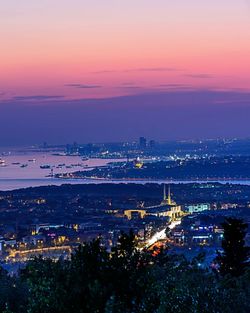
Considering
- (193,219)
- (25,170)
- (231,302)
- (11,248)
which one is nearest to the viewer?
(231,302)

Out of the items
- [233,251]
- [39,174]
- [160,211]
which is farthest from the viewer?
[39,174]

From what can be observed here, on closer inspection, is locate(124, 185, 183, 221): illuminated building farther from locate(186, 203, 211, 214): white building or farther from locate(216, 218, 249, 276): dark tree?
locate(216, 218, 249, 276): dark tree

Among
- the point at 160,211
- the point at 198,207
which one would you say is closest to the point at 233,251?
the point at 160,211

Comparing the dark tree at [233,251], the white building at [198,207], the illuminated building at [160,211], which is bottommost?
the white building at [198,207]

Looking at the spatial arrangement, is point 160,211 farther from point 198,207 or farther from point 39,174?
point 39,174

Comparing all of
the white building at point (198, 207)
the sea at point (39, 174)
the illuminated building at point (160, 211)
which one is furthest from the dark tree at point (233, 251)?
the sea at point (39, 174)

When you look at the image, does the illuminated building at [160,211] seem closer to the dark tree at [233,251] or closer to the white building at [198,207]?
the white building at [198,207]

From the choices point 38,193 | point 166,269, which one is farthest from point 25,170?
point 166,269

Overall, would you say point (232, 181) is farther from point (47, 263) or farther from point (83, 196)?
point (47, 263)
